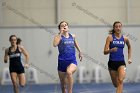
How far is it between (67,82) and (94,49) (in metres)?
10.8

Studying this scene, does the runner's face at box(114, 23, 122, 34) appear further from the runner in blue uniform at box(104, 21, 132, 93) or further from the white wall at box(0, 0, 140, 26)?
the white wall at box(0, 0, 140, 26)

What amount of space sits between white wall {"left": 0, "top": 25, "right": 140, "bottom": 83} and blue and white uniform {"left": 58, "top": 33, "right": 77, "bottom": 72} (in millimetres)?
10419

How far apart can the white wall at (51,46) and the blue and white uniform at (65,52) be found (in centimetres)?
1042

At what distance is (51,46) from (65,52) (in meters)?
10.6

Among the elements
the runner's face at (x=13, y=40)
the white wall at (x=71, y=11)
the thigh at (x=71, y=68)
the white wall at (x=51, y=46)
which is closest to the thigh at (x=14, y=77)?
the runner's face at (x=13, y=40)

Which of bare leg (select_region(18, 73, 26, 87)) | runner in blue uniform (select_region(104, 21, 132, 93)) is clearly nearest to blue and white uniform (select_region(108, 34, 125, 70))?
runner in blue uniform (select_region(104, 21, 132, 93))

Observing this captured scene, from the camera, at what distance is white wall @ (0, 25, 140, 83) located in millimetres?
19859

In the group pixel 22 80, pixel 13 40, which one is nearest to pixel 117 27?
pixel 13 40

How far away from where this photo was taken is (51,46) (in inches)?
787

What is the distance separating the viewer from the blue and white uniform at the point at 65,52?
9.38 metres

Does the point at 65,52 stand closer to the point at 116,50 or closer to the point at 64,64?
the point at 64,64

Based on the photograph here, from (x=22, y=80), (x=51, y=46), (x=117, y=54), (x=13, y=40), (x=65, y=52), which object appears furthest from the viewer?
(x=51, y=46)

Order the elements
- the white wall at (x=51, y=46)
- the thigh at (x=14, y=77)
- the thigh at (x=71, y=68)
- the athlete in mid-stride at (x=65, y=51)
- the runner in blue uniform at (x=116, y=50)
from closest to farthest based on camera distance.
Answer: the thigh at (x=71, y=68)
the athlete in mid-stride at (x=65, y=51)
the runner in blue uniform at (x=116, y=50)
the thigh at (x=14, y=77)
the white wall at (x=51, y=46)

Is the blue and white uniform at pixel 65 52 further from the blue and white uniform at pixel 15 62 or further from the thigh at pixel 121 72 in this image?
the blue and white uniform at pixel 15 62
